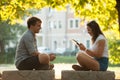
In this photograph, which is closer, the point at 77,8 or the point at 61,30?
the point at 77,8

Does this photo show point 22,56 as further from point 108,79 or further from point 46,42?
point 46,42

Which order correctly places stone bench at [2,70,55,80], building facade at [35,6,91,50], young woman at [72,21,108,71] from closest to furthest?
stone bench at [2,70,55,80] < young woman at [72,21,108,71] < building facade at [35,6,91,50]

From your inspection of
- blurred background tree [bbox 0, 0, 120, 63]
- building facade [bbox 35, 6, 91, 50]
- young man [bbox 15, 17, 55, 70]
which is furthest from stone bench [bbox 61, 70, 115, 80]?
building facade [bbox 35, 6, 91, 50]

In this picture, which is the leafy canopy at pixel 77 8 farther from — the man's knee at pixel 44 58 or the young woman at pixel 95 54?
the man's knee at pixel 44 58

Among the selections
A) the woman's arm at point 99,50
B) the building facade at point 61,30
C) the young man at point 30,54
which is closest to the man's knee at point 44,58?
the young man at point 30,54

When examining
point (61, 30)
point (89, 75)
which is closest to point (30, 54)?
point (89, 75)

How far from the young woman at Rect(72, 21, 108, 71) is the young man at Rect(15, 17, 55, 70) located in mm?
810

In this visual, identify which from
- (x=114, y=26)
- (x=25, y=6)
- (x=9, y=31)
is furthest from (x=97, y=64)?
(x=9, y=31)

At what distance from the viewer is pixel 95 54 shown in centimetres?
1124

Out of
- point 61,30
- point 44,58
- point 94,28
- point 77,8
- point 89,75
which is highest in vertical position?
point 94,28

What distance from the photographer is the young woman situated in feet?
36.6

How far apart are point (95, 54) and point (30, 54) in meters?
1.53

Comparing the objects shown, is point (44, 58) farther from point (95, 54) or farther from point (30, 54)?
point (95, 54)

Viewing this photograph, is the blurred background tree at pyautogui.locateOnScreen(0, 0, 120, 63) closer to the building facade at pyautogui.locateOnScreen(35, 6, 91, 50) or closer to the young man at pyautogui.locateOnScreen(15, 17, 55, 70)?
the young man at pyautogui.locateOnScreen(15, 17, 55, 70)
